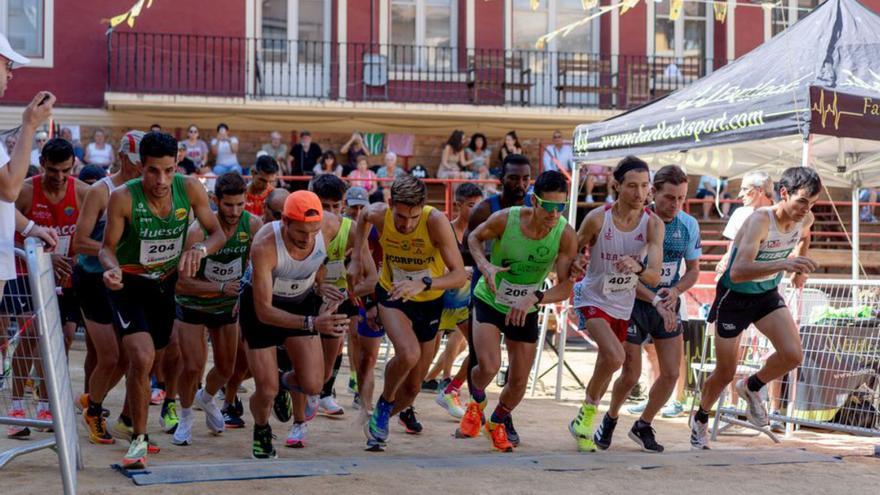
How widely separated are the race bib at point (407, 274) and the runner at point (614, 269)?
1187 millimetres

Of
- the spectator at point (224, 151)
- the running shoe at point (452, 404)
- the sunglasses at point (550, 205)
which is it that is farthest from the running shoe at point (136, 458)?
the spectator at point (224, 151)

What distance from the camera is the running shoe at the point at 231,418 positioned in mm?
9102

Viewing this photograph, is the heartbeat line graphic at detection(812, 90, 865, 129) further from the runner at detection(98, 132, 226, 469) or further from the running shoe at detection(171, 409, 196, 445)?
the running shoe at detection(171, 409, 196, 445)

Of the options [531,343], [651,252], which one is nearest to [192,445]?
[531,343]

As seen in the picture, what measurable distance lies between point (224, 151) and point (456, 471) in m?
14.1

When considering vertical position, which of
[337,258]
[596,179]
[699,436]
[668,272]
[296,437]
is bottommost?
[699,436]

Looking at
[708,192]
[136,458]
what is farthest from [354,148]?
[136,458]

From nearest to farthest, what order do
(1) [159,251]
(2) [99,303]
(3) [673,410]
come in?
(1) [159,251] → (2) [99,303] → (3) [673,410]

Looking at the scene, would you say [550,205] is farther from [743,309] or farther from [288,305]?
[288,305]

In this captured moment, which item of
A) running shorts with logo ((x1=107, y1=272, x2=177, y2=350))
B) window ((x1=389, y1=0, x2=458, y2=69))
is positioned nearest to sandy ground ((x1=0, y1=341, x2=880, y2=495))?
running shorts with logo ((x1=107, y1=272, x2=177, y2=350))

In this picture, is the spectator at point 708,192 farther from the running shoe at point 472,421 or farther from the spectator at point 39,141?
the running shoe at point 472,421

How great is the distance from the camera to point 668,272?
355 inches

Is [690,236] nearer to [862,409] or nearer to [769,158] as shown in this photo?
[862,409]

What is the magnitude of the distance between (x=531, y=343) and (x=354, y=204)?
2.88 metres
